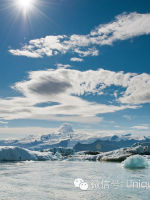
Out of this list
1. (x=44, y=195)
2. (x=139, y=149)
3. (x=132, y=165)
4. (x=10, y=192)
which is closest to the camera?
(x=44, y=195)

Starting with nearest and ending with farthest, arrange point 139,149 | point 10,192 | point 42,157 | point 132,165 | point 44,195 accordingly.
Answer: point 44,195 → point 10,192 → point 132,165 → point 42,157 → point 139,149

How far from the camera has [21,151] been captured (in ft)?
368

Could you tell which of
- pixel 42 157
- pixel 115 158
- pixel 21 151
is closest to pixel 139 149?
pixel 115 158

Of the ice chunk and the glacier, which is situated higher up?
the ice chunk

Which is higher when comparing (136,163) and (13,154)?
(136,163)

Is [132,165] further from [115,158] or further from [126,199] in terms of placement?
[115,158]

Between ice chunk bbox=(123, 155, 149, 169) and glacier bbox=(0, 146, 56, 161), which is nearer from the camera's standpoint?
ice chunk bbox=(123, 155, 149, 169)

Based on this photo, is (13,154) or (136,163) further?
(13,154)

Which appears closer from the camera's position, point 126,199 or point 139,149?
point 126,199

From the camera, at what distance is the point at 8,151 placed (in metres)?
108

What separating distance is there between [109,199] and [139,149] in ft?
498

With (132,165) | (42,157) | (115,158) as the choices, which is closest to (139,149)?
(115,158)

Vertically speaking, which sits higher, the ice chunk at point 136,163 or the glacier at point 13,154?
the ice chunk at point 136,163

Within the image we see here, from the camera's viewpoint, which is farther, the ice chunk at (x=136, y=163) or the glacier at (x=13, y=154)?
the glacier at (x=13, y=154)
